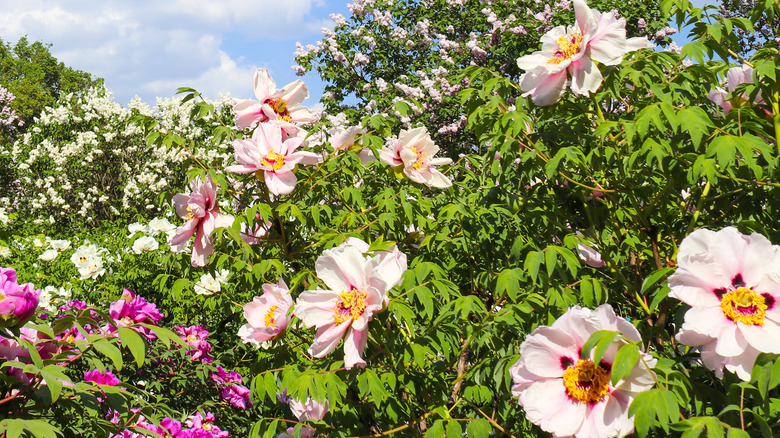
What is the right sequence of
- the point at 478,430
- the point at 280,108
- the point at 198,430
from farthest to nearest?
the point at 198,430, the point at 280,108, the point at 478,430

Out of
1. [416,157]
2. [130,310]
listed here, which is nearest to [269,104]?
[416,157]

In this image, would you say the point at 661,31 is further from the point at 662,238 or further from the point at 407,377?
the point at 407,377

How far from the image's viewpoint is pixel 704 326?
1385 millimetres

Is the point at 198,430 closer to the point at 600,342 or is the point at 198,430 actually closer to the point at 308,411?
the point at 308,411

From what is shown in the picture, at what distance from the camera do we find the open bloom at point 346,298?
73.0 inches

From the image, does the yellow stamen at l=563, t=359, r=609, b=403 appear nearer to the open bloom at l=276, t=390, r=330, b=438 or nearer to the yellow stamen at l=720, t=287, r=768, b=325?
the yellow stamen at l=720, t=287, r=768, b=325

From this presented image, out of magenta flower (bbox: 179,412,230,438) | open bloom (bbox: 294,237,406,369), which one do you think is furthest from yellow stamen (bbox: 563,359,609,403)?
magenta flower (bbox: 179,412,230,438)

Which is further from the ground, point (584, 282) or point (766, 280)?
point (766, 280)

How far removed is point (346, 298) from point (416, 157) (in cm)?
112

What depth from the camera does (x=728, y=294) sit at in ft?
4.67

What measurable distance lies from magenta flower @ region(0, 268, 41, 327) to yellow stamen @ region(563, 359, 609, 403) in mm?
1323

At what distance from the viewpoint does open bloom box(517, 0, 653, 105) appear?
1984 millimetres

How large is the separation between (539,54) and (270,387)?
4.62 ft

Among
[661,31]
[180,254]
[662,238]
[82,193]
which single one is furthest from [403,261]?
[82,193]
